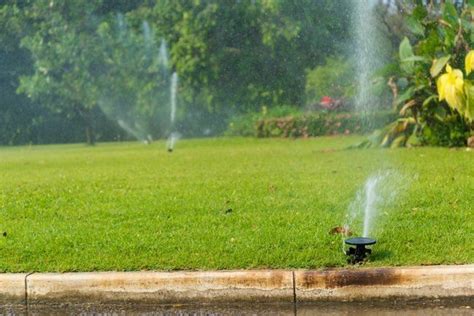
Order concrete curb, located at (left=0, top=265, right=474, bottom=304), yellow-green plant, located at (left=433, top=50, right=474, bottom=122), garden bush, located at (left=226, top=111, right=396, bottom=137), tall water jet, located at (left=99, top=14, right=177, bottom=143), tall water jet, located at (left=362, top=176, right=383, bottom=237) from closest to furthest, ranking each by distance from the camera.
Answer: concrete curb, located at (left=0, top=265, right=474, bottom=304) < tall water jet, located at (left=362, top=176, right=383, bottom=237) < yellow-green plant, located at (left=433, top=50, right=474, bottom=122) < garden bush, located at (left=226, top=111, right=396, bottom=137) < tall water jet, located at (left=99, top=14, right=177, bottom=143)

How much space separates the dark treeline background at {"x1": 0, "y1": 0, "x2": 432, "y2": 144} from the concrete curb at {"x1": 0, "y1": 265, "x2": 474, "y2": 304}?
56.5 ft

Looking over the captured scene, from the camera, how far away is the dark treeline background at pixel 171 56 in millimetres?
21953

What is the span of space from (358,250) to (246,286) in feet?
2.12

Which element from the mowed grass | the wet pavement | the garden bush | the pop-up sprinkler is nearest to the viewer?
the wet pavement

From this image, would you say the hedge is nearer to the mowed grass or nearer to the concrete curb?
the mowed grass

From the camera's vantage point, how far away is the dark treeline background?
22.0 meters

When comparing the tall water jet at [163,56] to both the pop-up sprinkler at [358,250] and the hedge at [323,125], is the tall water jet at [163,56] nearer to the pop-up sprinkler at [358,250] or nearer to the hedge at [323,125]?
the hedge at [323,125]

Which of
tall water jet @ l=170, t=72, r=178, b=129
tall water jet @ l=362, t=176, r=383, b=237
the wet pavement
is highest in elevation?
tall water jet @ l=170, t=72, r=178, b=129

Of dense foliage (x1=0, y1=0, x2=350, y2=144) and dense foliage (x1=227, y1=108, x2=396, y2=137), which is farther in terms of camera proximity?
dense foliage (x1=0, y1=0, x2=350, y2=144)

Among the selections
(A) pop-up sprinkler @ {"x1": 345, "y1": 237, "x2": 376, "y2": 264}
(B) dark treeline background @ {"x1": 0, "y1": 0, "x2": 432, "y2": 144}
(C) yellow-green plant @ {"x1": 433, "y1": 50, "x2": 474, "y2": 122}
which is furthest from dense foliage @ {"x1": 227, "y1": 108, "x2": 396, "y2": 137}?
(A) pop-up sprinkler @ {"x1": 345, "y1": 237, "x2": 376, "y2": 264}

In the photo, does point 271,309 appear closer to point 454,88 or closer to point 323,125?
point 454,88

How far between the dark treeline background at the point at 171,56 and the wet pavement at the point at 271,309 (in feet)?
56.9

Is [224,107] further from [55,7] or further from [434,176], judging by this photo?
[434,176]

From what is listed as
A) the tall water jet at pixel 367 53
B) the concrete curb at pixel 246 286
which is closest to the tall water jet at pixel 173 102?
the tall water jet at pixel 367 53
